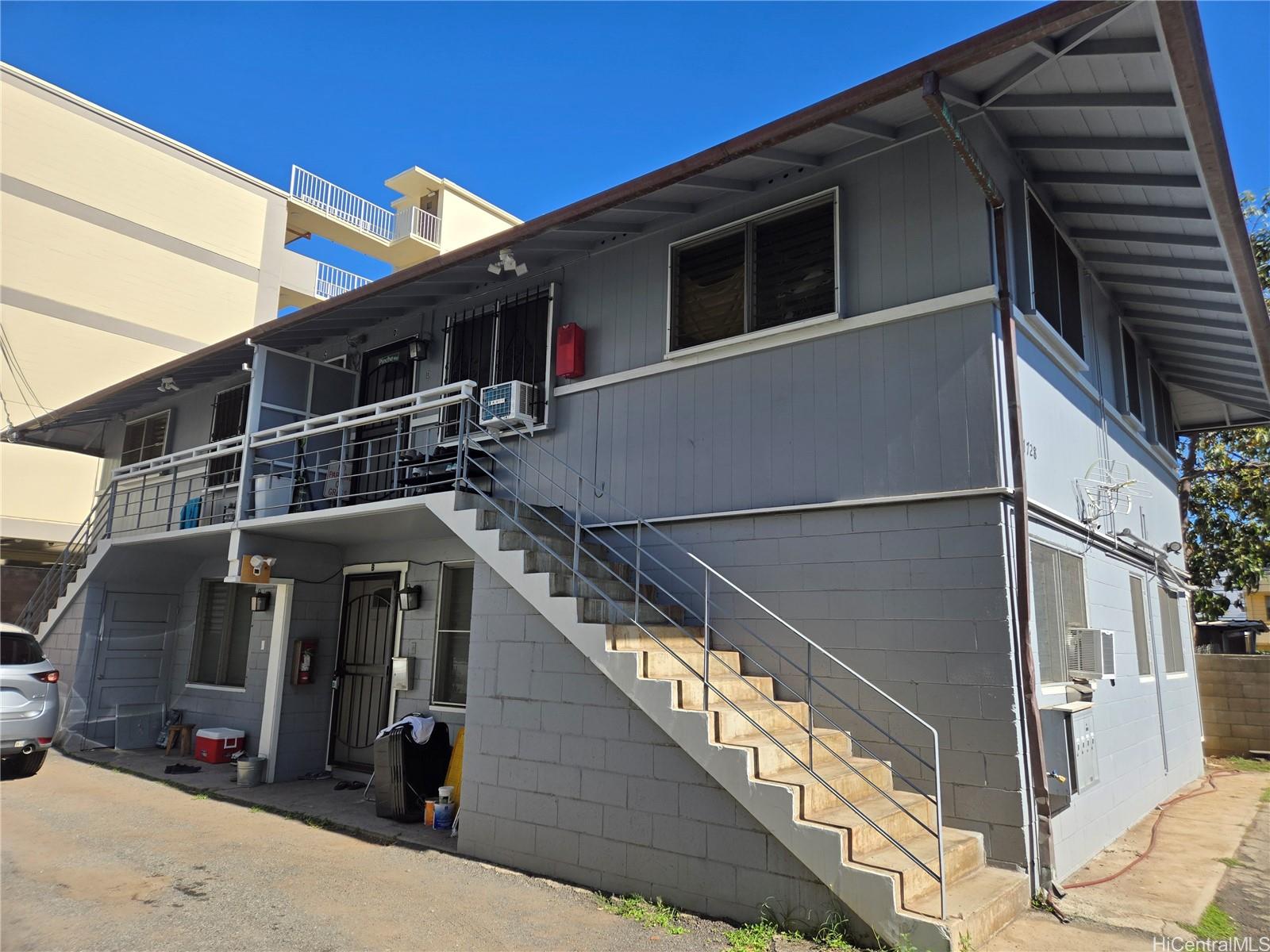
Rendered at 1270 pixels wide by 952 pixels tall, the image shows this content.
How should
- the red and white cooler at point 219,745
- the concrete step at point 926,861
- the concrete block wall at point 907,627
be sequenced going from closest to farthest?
the concrete step at point 926,861 → the concrete block wall at point 907,627 → the red and white cooler at point 219,745

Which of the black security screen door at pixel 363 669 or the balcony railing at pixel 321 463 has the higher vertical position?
→ the balcony railing at pixel 321 463

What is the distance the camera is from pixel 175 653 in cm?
1201

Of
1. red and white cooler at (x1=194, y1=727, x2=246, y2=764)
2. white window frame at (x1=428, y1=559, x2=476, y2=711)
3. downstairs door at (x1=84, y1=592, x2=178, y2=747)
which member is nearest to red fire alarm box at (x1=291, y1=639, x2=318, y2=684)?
red and white cooler at (x1=194, y1=727, x2=246, y2=764)

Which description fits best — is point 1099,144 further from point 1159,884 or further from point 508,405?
point 508,405

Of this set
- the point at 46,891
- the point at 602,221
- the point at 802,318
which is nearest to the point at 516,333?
the point at 602,221

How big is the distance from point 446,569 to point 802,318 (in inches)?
184

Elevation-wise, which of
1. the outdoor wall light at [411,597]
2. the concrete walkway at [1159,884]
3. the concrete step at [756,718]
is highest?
the outdoor wall light at [411,597]

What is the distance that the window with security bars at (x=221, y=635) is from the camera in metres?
11.2

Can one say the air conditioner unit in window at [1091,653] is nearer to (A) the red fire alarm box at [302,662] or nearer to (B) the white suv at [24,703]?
(A) the red fire alarm box at [302,662]

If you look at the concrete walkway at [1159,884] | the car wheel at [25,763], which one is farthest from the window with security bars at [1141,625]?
the car wheel at [25,763]

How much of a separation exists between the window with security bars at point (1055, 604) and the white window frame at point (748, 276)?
238 centimetres

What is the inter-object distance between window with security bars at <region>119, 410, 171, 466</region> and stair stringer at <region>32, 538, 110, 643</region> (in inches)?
99.2

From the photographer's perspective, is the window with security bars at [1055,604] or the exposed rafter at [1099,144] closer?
the exposed rafter at [1099,144]

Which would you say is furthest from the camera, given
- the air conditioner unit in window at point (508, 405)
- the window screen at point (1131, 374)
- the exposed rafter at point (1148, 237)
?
the window screen at point (1131, 374)
